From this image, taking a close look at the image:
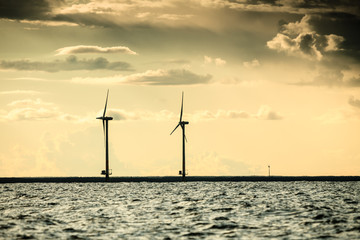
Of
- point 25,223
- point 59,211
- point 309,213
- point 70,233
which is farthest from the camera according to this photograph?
point 59,211

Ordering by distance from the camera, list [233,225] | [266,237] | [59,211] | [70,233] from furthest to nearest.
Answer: [59,211] < [233,225] < [70,233] < [266,237]

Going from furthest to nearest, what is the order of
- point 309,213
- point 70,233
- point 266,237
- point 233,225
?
point 309,213 → point 233,225 → point 70,233 → point 266,237

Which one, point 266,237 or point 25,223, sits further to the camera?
point 25,223

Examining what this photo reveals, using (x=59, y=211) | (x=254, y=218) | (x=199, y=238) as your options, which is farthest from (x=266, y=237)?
(x=59, y=211)

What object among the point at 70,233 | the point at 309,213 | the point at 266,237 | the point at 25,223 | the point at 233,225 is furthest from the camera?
the point at 309,213

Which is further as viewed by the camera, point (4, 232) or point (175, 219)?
point (175, 219)

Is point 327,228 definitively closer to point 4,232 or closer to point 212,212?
point 212,212

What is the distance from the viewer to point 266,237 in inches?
2034

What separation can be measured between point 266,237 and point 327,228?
9050 mm

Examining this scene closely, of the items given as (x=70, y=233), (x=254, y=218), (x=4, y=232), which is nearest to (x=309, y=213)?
(x=254, y=218)

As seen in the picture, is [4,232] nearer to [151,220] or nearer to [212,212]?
[151,220]

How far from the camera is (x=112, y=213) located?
78.9 meters

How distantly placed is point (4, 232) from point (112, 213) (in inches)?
915

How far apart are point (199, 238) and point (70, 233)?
12539 mm
